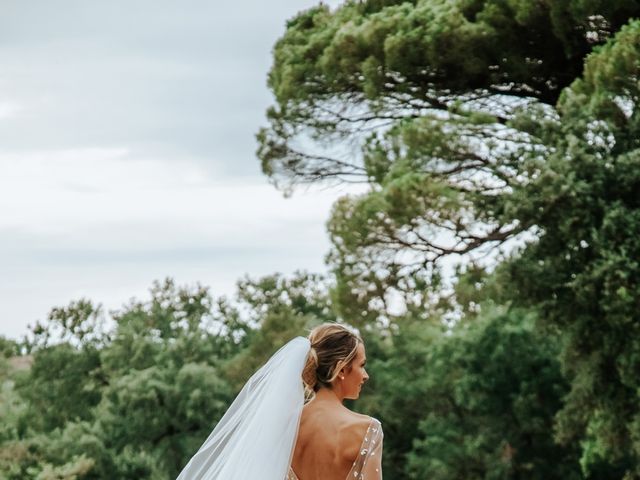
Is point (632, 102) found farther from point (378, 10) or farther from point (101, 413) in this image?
point (101, 413)

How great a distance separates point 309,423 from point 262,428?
280 millimetres

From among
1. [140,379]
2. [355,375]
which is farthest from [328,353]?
[140,379]

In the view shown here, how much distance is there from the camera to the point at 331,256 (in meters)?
19.2

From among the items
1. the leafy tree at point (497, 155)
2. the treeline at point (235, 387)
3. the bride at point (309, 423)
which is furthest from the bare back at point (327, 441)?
the treeline at point (235, 387)

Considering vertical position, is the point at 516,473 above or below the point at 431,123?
below

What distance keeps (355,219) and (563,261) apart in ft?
13.4

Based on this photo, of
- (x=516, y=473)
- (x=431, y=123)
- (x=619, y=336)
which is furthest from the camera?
(x=516, y=473)

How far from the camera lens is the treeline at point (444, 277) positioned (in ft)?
50.0

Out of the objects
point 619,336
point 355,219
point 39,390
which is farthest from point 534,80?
point 39,390

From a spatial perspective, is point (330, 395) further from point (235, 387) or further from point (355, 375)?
point (235, 387)

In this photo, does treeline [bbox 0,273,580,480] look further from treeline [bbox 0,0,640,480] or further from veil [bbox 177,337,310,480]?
veil [bbox 177,337,310,480]

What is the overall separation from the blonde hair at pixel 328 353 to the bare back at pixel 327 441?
9 cm

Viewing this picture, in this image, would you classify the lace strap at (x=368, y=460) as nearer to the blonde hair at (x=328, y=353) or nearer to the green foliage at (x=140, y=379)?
the blonde hair at (x=328, y=353)

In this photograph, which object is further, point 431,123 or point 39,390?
point 39,390
